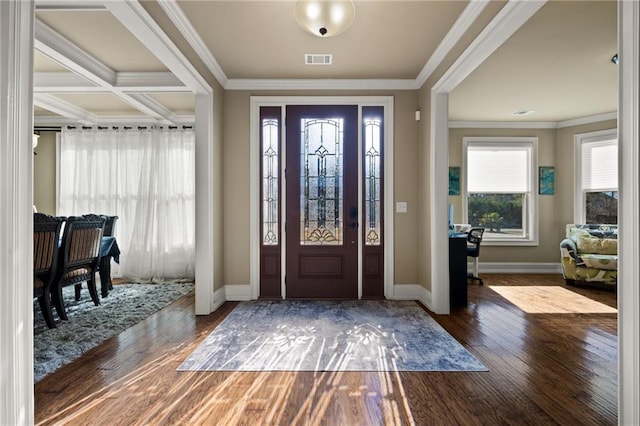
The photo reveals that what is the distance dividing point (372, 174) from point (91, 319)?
134 inches

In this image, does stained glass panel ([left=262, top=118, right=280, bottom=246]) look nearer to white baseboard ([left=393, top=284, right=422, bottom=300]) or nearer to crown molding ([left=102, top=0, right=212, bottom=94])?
crown molding ([left=102, top=0, right=212, bottom=94])

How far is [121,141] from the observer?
5504mm

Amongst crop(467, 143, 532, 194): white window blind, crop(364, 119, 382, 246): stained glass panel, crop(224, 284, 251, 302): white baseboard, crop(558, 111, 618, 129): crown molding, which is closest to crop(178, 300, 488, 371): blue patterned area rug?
crop(224, 284, 251, 302): white baseboard

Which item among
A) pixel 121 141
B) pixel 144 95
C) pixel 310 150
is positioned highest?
pixel 144 95

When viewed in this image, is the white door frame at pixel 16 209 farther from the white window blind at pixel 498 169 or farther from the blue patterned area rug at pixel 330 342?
the white window blind at pixel 498 169

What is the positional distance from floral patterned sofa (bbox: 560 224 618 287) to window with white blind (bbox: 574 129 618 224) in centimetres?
46

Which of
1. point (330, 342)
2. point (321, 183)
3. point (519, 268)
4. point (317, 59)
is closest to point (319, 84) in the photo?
point (317, 59)

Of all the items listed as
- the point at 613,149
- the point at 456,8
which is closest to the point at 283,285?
the point at 456,8

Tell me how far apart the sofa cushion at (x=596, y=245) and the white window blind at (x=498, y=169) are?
1.28 metres

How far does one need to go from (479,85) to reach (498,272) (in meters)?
3.34

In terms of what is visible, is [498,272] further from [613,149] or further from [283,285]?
A: [283,285]

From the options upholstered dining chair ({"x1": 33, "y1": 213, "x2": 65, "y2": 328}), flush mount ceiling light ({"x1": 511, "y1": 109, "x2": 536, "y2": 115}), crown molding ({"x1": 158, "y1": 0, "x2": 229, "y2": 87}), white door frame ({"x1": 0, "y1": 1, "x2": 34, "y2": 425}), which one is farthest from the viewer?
flush mount ceiling light ({"x1": 511, "y1": 109, "x2": 536, "y2": 115})

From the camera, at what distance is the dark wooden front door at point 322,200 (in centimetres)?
421

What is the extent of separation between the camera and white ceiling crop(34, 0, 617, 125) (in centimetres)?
271
